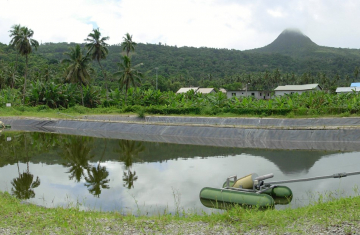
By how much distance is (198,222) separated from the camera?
26.0 feet

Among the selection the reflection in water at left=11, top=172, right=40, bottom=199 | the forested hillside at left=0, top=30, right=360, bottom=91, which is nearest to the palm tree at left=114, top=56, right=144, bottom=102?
the forested hillside at left=0, top=30, right=360, bottom=91

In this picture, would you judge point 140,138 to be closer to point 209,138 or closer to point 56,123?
point 209,138

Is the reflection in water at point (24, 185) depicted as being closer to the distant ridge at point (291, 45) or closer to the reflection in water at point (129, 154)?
the reflection in water at point (129, 154)

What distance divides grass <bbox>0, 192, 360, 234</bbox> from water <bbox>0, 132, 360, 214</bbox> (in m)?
1.65

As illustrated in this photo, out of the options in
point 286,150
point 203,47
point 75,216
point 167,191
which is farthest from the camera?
point 203,47

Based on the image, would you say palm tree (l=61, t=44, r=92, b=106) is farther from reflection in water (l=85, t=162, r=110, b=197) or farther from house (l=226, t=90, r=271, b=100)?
house (l=226, t=90, r=271, b=100)

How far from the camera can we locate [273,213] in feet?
26.7

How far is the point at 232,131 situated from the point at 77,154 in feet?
36.6

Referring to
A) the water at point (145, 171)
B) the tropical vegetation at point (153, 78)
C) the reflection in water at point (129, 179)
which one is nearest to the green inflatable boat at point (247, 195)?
the water at point (145, 171)

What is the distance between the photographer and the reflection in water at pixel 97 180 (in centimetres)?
1272

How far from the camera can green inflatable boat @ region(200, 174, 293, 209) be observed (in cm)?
962

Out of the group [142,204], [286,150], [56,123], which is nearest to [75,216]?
[142,204]

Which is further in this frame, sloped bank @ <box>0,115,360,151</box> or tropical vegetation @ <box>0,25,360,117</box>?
tropical vegetation @ <box>0,25,360,117</box>

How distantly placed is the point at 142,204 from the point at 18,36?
139 ft
